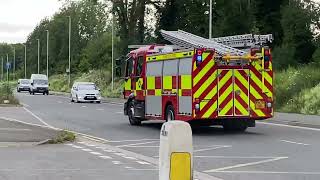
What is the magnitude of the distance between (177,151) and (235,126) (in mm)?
15284

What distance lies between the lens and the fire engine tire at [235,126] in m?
21.3

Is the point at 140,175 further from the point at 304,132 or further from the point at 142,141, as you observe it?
the point at 304,132

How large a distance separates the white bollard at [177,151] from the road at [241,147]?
4.43 m

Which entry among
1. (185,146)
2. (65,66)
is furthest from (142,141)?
(65,66)

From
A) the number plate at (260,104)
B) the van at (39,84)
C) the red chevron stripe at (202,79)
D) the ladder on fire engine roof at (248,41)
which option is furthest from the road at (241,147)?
the van at (39,84)

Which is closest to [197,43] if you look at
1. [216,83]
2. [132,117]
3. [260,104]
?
[216,83]

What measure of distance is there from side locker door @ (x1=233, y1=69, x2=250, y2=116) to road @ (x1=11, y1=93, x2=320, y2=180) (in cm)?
79

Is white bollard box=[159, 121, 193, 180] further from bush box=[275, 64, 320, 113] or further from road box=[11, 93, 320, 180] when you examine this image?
bush box=[275, 64, 320, 113]

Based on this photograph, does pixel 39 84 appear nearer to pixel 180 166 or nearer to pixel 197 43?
pixel 197 43

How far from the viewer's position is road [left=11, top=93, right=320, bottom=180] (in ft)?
39.1

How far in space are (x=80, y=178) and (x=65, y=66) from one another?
98.2 meters

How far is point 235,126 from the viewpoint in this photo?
2177 cm

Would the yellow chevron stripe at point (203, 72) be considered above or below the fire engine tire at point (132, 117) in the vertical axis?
above

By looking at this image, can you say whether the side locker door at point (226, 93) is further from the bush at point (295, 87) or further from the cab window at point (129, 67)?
the bush at point (295, 87)
